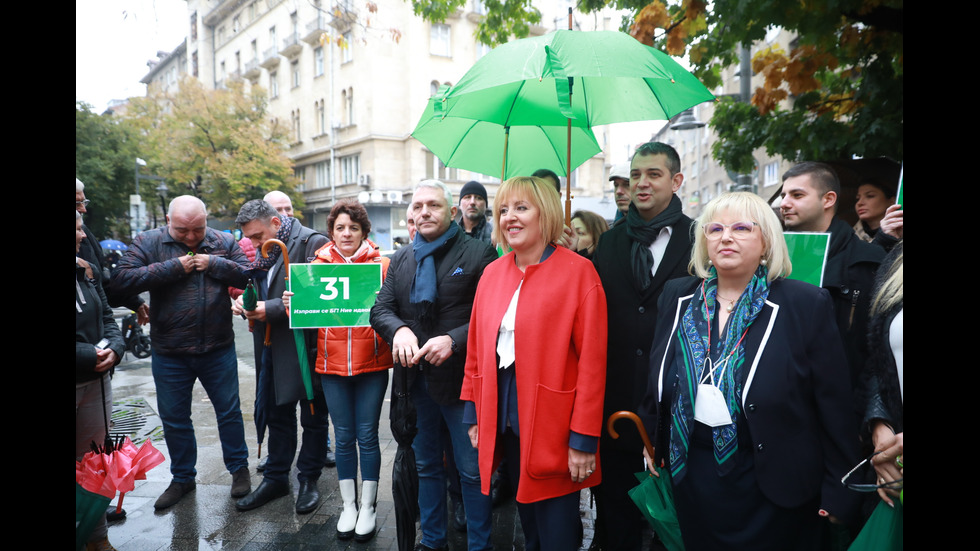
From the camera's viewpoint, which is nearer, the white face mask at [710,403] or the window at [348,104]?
the white face mask at [710,403]

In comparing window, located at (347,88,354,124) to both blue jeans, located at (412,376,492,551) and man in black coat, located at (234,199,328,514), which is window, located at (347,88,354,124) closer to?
man in black coat, located at (234,199,328,514)

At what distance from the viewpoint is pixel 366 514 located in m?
3.57

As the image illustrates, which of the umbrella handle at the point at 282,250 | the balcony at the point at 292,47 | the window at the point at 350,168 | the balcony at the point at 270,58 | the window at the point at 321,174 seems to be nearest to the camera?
the umbrella handle at the point at 282,250

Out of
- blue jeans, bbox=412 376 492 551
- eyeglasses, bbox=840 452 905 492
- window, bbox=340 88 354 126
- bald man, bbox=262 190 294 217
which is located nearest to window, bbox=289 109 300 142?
window, bbox=340 88 354 126

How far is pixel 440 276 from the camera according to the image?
317 centimetres

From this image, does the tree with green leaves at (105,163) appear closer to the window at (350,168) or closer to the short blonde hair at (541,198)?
the window at (350,168)

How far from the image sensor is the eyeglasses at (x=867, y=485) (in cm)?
179

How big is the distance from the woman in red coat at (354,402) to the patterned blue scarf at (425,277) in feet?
1.82

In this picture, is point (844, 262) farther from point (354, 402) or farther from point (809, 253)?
point (354, 402)

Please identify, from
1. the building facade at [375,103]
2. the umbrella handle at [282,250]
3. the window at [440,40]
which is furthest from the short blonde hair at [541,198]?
the window at [440,40]

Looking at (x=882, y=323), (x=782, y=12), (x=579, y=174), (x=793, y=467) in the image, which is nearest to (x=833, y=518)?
(x=793, y=467)

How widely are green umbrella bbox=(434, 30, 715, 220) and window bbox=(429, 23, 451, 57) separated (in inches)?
1333
